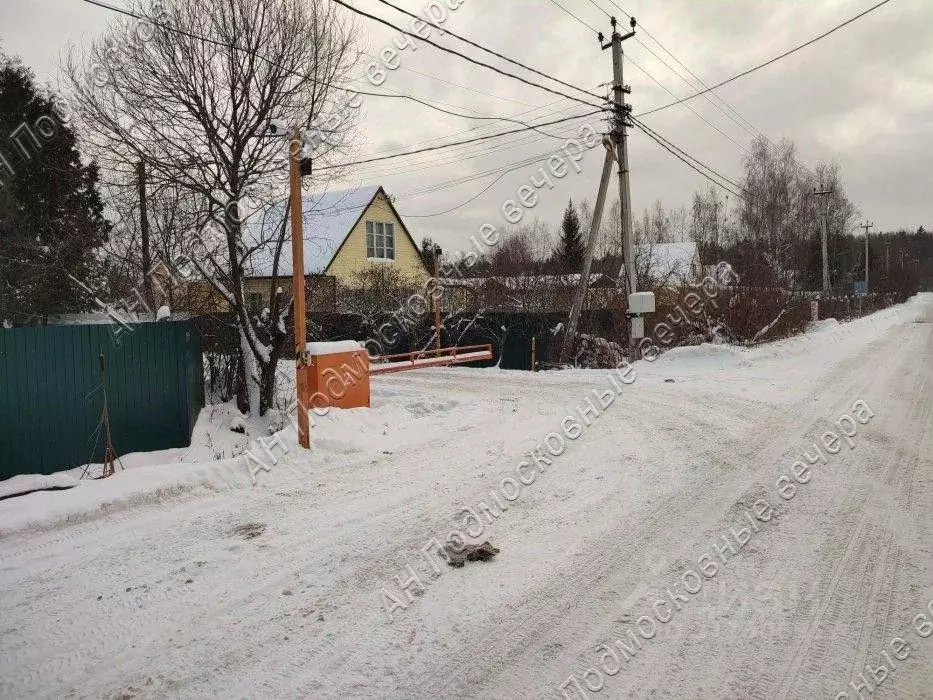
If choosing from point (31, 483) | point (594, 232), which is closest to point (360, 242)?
point (594, 232)

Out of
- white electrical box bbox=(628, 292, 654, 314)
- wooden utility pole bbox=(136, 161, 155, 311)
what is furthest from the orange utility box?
white electrical box bbox=(628, 292, 654, 314)

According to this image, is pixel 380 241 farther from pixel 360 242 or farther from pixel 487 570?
pixel 487 570

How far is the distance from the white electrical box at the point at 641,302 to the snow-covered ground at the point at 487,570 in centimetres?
681

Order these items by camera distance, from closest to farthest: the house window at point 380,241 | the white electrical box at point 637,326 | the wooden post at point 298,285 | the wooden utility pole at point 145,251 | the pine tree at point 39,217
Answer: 1. the wooden post at point 298,285
2. the wooden utility pole at point 145,251
3. the white electrical box at point 637,326
4. the pine tree at point 39,217
5. the house window at point 380,241

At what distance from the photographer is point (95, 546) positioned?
4.51 meters

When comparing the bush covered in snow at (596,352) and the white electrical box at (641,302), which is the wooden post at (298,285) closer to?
the white electrical box at (641,302)

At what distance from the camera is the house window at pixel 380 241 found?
28.4m

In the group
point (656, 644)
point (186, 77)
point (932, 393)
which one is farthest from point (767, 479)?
point (186, 77)

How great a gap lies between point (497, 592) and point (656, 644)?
1012mm

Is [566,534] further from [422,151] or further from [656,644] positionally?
[422,151]

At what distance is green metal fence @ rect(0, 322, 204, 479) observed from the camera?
659 cm

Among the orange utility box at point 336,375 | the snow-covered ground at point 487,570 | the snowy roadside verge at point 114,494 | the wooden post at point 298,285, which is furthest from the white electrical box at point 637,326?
the snowy roadside verge at point 114,494

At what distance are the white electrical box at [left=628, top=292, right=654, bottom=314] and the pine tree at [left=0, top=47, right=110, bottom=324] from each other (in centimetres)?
1317

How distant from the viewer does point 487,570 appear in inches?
160
